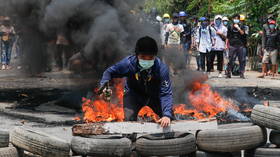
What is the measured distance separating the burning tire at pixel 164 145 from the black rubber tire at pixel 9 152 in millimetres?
1420

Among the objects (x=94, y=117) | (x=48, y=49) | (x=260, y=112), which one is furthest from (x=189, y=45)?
(x=260, y=112)

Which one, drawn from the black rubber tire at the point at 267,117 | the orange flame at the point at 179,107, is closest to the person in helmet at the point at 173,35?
the orange flame at the point at 179,107

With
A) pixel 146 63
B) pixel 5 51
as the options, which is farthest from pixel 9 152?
pixel 5 51

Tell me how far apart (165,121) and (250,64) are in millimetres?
Answer: 16748

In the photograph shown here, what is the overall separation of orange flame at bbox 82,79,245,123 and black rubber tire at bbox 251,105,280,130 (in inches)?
90.3

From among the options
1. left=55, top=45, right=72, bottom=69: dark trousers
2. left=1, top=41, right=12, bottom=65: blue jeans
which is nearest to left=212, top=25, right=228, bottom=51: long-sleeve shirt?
left=55, top=45, right=72, bottom=69: dark trousers

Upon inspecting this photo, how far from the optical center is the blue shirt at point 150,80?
20.8ft

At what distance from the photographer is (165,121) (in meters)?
5.89

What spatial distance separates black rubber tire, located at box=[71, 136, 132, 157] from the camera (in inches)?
230

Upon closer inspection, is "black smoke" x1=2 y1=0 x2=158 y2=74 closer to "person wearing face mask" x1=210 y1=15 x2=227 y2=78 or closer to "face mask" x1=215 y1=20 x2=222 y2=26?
"person wearing face mask" x1=210 y1=15 x2=227 y2=78

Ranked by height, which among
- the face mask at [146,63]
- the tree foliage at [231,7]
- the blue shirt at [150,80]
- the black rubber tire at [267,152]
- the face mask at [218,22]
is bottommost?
the black rubber tire at [267,152]

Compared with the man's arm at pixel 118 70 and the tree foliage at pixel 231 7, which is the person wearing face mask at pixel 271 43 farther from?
the man's arm at pixel 118 70

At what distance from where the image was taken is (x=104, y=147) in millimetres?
5840

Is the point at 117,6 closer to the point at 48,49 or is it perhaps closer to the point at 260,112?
the point at 48,49
